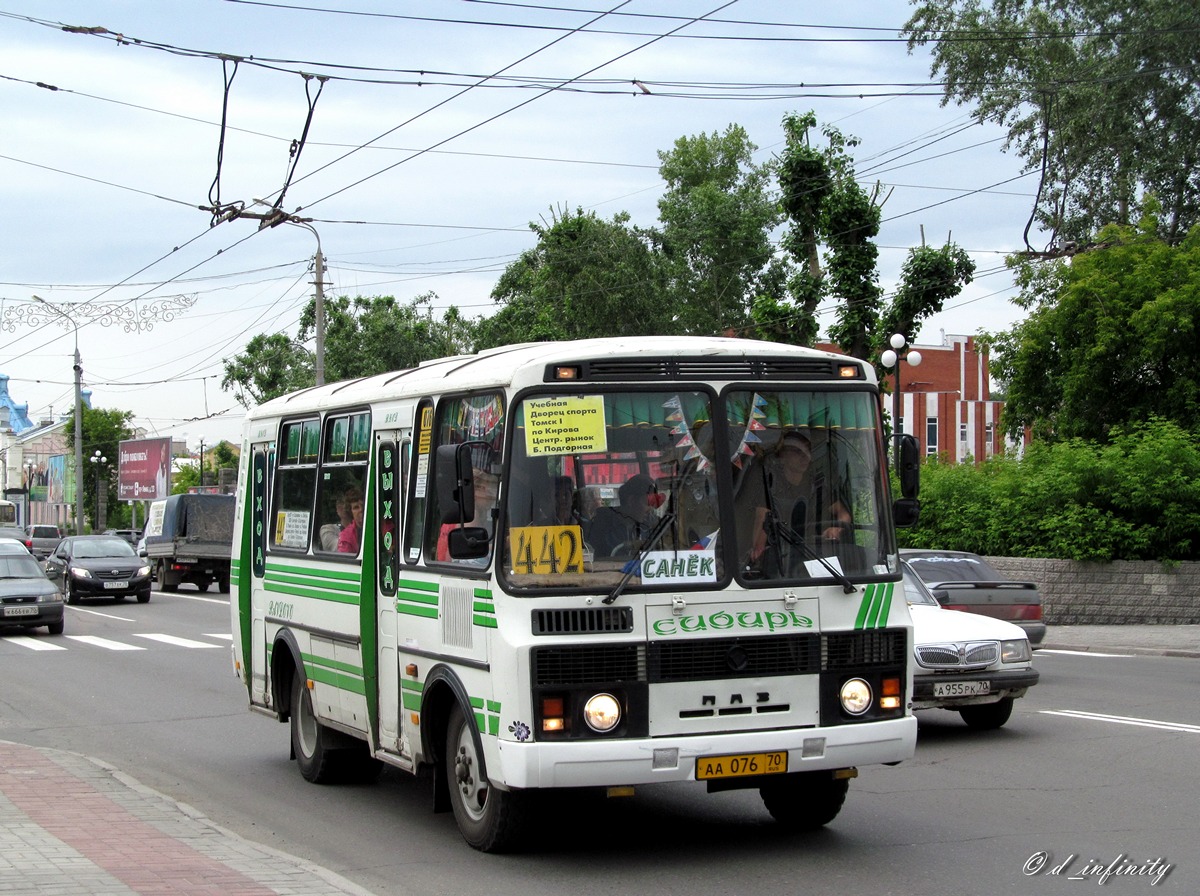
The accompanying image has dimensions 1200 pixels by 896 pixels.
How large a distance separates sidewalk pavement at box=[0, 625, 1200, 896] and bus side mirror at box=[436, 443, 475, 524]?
1825 millimetres

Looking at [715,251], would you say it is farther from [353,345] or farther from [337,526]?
[337,526]

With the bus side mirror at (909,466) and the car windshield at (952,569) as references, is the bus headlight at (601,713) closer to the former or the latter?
the bus side mirror at (909,466)

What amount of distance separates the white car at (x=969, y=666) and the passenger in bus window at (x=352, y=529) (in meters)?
4.73

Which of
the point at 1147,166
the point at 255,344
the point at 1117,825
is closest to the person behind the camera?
the point at 1117,825

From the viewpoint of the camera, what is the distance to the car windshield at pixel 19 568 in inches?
1048

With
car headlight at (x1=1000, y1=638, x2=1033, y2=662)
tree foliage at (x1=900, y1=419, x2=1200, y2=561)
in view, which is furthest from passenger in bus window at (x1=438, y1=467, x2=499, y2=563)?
tree foliage at (x1=900, y1=419, x2=1200, y2=561)

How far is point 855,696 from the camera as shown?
298 inches

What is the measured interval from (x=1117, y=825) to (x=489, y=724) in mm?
3745

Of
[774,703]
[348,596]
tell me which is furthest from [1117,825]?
[348,596]

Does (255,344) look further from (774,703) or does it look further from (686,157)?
(774,703)

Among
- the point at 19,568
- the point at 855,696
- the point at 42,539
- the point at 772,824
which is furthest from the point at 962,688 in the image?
the point at 42,539

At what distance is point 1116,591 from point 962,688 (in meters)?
16.8

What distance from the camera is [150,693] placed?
56.4 feet

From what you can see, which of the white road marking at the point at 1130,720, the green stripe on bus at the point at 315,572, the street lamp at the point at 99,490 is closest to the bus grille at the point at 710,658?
the green stripe on bus at the point at 315,572
